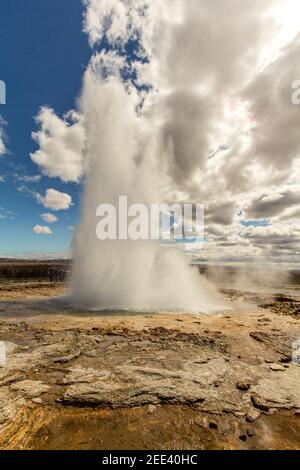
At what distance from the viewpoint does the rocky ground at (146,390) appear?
3.74 metres

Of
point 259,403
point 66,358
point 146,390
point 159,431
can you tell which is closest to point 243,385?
point 259,403

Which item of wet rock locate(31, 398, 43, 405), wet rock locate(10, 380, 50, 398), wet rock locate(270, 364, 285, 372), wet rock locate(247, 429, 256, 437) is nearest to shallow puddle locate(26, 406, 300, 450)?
wet rock locate(247, 429, 256, 437)

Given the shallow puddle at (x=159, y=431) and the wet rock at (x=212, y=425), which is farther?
the wet rock at (x=212, y=425)

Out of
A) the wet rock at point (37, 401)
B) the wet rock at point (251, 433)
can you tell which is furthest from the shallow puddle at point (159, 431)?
the wet rock at point (37, 401)

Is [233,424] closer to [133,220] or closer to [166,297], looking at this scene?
[166,297]

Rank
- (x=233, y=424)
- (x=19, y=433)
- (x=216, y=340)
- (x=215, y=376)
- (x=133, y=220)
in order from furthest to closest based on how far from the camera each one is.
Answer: (x=133, y=220) → (x=216, y=340) → (x=215, y=376) → (x=233, y=424) → (x=19, y=433)

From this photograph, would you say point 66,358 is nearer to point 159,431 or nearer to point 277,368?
point 159,431

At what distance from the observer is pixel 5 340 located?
7801 mm

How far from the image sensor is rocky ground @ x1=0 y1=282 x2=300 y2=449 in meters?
3.74

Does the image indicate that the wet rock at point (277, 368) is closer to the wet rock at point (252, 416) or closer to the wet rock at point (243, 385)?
the wet rock at point (243, 385)
